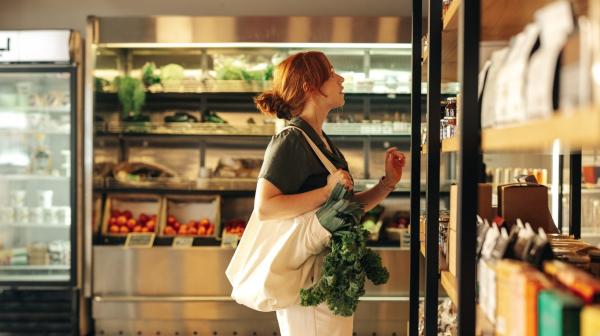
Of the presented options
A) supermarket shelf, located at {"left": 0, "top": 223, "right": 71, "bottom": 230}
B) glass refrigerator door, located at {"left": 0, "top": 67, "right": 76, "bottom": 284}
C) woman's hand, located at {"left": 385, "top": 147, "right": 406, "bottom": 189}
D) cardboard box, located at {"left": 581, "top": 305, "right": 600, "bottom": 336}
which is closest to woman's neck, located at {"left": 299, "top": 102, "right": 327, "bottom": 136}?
woman's hand, located at {"left": 385, "top": 147, "right": 406, "bottom": 189}

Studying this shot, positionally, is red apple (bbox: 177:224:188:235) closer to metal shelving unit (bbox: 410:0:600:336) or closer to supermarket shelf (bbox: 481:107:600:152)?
metal shelving unit (bbox: 410:0:600:336)

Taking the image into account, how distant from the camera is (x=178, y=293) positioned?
16.5ft

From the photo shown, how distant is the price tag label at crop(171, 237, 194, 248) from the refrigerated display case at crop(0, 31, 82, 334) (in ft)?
2.18

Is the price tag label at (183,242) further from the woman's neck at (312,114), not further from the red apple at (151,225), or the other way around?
the woman's neck at (312,114)

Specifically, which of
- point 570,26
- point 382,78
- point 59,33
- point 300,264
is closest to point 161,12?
point 59,33

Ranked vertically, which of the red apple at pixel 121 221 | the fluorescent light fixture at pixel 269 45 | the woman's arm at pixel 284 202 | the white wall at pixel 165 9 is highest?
the white wall at pixel 165 9

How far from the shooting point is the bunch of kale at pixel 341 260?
243cm

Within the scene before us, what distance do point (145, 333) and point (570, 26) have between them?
4.36 meters

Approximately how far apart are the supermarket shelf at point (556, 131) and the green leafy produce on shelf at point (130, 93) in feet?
13.6

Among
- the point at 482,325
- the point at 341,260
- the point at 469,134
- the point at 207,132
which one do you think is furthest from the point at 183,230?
the point at 469,134

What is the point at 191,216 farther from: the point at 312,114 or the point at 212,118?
the point at 312,114

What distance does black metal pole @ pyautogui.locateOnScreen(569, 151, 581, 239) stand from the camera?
3.07m

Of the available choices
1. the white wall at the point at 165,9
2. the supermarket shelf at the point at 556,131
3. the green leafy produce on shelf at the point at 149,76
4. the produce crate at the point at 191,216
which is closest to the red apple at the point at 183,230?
the produce crate at the point at 191,216

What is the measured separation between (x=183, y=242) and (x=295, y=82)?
8.80ft
